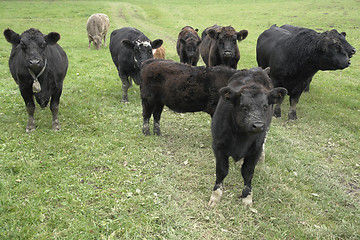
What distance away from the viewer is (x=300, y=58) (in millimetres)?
7797

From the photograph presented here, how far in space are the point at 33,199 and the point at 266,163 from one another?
4.15 metres

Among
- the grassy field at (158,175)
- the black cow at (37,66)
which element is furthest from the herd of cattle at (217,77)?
the grassy field at (158,175)

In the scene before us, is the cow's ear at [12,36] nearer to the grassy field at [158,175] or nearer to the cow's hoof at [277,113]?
the grassy field at [158,175]

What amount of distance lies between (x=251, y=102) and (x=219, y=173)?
137cm

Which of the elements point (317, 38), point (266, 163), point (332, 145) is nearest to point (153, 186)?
point (266, 163)

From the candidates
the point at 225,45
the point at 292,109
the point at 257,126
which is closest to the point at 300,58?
the point at 292,109

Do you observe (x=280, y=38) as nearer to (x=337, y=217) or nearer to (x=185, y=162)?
(x=185, y=162)

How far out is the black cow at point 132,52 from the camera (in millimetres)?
8406

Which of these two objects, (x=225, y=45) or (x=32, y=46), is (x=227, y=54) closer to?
(x=225, y=45)

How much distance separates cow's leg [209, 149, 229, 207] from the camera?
4.46 m

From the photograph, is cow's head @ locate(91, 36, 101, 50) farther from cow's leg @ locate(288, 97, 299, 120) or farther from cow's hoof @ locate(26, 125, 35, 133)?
cow's leg @ locate(288, 97, 299, 120)

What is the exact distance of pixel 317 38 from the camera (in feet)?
25.5

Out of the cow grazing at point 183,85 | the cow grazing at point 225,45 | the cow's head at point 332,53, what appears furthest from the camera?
the cow grazing at point 225,45

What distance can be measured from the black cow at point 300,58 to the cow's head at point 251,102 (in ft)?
14.6
